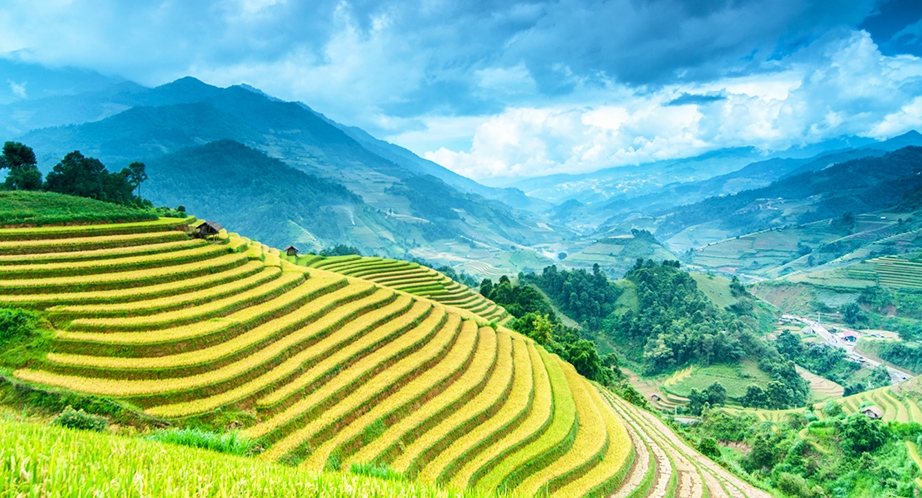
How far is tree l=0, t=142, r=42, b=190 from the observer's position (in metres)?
32.8

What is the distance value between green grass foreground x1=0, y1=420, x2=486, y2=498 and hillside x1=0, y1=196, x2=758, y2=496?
700cm

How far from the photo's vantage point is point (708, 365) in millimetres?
66562

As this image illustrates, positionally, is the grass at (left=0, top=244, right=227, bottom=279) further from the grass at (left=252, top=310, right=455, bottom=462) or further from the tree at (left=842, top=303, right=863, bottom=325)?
the tree at (left=842, top=303, right=863, bottom=325)

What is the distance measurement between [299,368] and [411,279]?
33069 millimetres

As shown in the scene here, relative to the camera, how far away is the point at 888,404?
4859 cm

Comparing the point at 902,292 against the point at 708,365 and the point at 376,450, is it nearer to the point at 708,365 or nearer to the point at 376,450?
the point at 708,365

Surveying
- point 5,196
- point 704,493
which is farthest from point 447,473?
point 5,196

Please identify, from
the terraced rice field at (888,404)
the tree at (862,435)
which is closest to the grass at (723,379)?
the terraced rice field at (888,404)

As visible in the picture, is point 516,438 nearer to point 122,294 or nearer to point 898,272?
point 122,294

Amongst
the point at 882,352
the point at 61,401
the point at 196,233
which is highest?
the point at 196,233

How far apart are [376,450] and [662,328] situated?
74.3 m

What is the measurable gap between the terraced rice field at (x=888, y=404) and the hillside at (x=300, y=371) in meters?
32.4

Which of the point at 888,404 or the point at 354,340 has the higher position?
the point at 354,340

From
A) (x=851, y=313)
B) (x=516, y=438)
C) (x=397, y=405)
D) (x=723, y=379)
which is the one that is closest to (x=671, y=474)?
(x=516, y=438)
